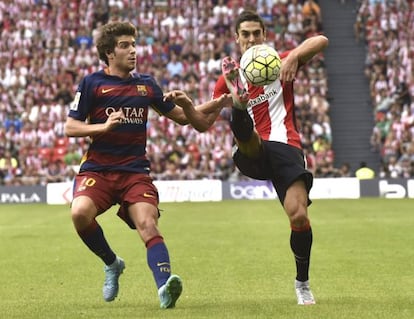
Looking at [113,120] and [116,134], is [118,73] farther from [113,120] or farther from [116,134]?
[113,120]

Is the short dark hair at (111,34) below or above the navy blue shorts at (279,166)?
above

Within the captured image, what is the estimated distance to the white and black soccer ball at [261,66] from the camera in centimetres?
833

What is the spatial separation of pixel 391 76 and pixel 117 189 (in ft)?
89.7

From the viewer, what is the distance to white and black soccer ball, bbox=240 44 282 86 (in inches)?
328

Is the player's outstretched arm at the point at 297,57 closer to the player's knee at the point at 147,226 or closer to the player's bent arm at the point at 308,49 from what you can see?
the player's bent arm at the point at 308,49

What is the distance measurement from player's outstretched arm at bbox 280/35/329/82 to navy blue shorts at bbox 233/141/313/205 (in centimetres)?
65

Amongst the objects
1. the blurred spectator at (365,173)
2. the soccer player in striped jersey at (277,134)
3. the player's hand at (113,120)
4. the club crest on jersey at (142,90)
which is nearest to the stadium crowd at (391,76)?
the blurred spectator at (365,173)

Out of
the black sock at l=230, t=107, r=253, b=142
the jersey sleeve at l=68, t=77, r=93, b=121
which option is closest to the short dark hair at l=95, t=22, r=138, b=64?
the jersey sleeve at l=68, t=77, r=93, b=121

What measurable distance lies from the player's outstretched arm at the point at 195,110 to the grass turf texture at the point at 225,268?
5.47ft

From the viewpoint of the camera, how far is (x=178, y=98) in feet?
28.8

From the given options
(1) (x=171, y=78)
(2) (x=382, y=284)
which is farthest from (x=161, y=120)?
(2) (x=382, y=284)

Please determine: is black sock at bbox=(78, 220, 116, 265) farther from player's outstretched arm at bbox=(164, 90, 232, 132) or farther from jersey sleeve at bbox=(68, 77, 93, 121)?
player's outstretched arm at bbox=(164, 90, 232, 132)

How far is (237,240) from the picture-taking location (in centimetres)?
1672

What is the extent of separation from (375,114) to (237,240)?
1902cm
